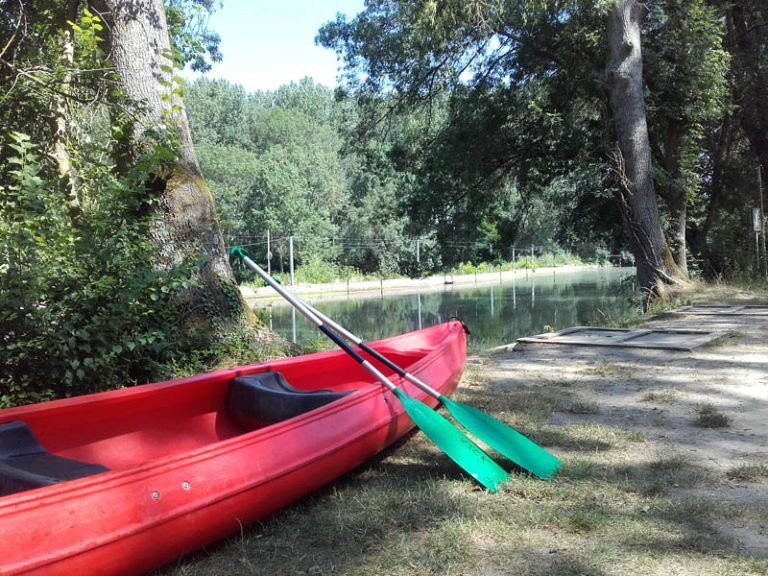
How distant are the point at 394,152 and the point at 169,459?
535 inches

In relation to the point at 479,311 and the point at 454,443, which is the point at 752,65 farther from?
the point at 454,443

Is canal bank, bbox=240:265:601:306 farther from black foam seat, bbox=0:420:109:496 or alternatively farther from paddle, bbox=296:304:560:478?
black foam seat, bbox=0:420:109:496

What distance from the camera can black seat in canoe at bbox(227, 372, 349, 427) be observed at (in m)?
3.39

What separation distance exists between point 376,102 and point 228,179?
82.6 ft

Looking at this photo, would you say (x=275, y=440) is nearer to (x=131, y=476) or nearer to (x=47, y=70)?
(x=131, y=476)

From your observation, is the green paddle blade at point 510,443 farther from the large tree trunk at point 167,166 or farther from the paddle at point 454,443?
the large tree trunk at point 167,166

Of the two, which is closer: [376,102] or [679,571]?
[679,571]

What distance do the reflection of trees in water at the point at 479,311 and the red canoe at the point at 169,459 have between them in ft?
25.3

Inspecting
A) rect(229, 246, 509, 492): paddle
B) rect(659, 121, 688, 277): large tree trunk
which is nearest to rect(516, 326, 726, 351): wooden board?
rect(229, 246, 509, 492): paddle

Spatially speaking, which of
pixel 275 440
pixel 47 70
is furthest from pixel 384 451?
pixel 47 70

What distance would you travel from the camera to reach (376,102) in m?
14.5

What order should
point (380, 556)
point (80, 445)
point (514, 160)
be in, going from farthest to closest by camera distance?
point (514, 160) < point (80, 445) < point (380, 556)

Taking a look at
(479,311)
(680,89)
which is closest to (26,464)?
(680,89)

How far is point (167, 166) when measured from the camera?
5.14 m
